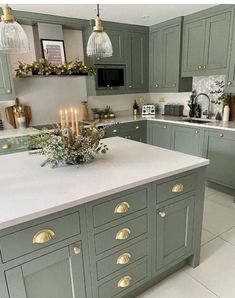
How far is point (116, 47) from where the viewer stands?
382 cm

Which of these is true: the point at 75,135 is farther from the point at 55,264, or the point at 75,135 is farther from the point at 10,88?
the point at 10,88

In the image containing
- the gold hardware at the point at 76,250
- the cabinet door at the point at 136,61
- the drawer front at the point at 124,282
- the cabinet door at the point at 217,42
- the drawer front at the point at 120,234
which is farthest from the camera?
the cabinet door at the point at 136,61

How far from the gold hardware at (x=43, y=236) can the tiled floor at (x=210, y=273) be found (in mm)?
997

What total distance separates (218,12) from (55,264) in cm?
353

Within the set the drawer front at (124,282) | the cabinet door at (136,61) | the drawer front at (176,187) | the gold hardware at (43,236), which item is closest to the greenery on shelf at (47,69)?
the cabinet door at (136,61)

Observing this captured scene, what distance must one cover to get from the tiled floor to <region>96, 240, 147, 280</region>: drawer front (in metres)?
0.39

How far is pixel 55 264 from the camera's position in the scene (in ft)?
4.01

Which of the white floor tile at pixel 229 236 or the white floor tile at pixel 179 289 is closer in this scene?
the white floor tile at pixel 179 289

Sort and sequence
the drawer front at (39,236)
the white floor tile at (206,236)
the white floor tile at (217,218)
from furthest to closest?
the white floor tile at (217,218), the white floor tile at (206,236), the drawer front at (39,236)

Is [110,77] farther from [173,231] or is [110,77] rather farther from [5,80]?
[173,231]

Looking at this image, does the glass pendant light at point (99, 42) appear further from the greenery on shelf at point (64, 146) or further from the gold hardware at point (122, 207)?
the gold hardware at point (122, 207)

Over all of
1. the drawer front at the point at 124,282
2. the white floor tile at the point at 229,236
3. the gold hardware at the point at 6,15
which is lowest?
the white floor tile at the point at 229,236

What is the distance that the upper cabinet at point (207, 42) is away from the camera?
308 centimetres

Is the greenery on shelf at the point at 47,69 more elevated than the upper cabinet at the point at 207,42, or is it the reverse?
the upper cabinet at the point at 207,42
